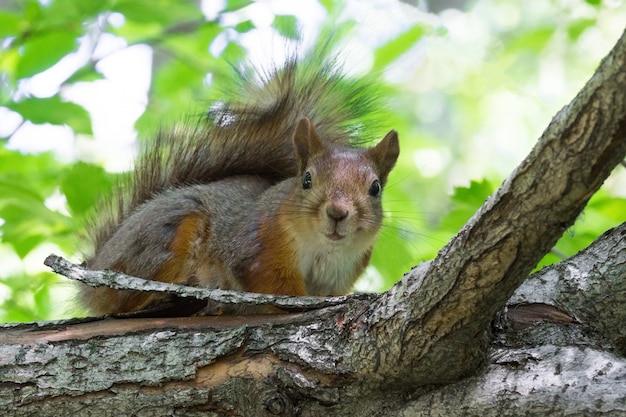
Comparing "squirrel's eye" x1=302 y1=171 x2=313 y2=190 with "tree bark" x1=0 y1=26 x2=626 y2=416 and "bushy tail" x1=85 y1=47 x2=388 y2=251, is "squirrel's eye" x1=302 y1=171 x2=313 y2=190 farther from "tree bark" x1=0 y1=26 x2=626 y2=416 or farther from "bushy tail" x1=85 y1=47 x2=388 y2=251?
"tree bark" x1=0 y1=26 x2=626 y2=416

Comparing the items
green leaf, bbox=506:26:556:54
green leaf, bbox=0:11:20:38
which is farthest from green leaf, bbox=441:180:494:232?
green leaf, bbox=0:11:20:38

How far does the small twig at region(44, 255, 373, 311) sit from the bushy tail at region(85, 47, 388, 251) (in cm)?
106

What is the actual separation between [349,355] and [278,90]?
1689mm

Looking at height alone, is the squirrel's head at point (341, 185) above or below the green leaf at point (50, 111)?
below

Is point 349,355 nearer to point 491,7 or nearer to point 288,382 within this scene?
point 288,382

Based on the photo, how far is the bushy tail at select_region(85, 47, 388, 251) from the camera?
10.4ft

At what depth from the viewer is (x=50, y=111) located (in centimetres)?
298

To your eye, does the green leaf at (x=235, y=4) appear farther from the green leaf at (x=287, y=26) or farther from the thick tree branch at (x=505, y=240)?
the thick tree branch at (x=505, y=240)

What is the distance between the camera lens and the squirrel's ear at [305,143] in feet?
9.47

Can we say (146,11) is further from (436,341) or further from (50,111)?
(436,341)

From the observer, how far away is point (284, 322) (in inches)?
77.9

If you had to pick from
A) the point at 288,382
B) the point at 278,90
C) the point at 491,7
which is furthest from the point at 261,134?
the point at 491,7

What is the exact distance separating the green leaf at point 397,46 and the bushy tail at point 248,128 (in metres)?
0.36

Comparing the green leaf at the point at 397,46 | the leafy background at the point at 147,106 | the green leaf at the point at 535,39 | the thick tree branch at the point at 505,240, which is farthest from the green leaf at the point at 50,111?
the green leaf at the point at 535,39
